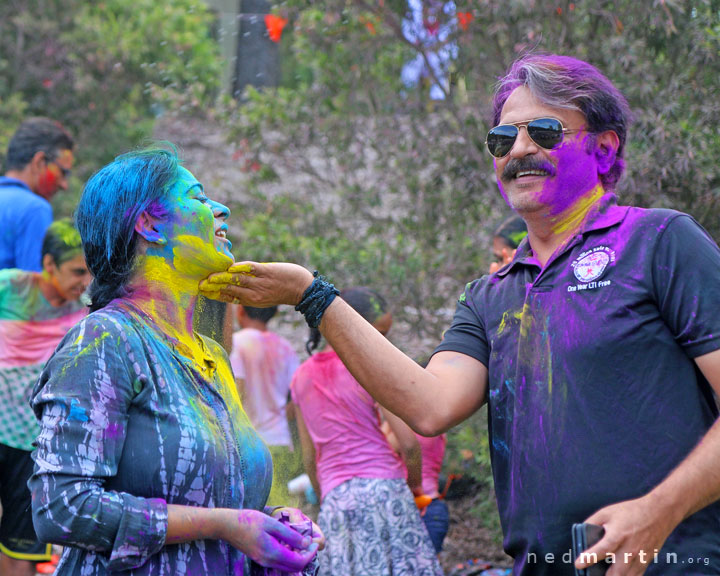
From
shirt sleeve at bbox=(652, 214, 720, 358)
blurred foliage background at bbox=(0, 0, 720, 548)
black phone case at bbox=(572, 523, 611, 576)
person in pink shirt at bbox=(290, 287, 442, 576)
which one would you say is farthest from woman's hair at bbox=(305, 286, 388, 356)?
black phone case at bbox=(572, 523, 611, 576)

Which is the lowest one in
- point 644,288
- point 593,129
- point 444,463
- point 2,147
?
point 444,463

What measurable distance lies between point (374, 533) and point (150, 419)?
2.34 m

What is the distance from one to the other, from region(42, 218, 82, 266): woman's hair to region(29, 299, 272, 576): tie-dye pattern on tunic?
254cm

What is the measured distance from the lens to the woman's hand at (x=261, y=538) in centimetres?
217

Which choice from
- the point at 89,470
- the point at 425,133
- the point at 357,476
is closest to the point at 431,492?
the point at 357,476

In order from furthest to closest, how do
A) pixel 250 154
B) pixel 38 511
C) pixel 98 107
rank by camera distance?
pixel 98 107, pixel 250 154, pixel 38 511

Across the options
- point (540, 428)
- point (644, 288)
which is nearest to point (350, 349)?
point (540, 428)

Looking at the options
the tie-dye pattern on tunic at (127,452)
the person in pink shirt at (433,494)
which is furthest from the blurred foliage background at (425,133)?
the tie-dye pattern on tunic at (127,452)

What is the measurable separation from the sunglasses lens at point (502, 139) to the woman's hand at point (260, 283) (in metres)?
0.68

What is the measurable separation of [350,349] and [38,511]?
0.91 m

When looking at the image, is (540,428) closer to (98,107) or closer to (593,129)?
(593,129)

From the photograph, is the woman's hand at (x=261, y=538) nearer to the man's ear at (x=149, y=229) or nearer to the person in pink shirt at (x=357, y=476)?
the man's ear at (x=149, y=229)

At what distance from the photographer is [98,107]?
38.4 ft

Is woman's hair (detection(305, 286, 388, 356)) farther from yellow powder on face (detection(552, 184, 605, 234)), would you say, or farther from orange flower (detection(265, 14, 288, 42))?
orange flower (detection(265, 14, 288, 42))
